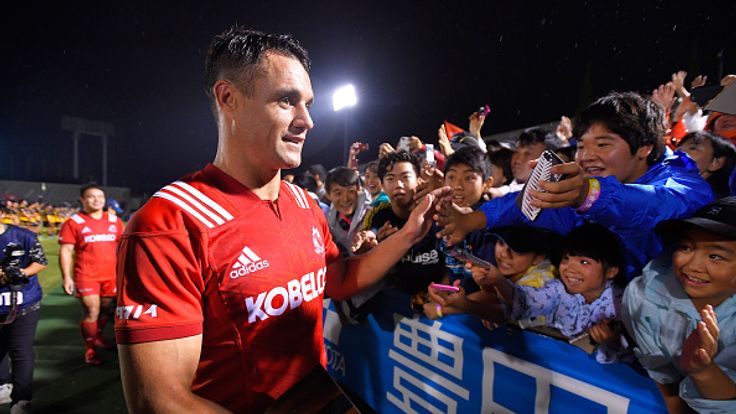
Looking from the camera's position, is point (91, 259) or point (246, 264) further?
point (91, 259)

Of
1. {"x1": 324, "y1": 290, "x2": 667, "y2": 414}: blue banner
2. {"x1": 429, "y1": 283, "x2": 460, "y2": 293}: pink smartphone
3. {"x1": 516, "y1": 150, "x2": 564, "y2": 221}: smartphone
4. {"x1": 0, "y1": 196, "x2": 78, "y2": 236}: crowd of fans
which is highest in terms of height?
{"x1": 516, "y1": 150, "x2": 564, "y2": 221}: smartphone

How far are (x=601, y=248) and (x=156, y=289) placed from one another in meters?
2.03

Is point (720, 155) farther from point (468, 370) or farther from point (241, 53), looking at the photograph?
point (241, 53)

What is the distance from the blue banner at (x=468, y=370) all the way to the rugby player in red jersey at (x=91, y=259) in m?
3.65

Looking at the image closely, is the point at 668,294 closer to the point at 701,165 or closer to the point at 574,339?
the point at 574,339

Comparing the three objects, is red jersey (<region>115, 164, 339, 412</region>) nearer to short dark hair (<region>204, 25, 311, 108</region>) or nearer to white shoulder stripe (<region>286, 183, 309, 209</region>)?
white shoulder stripe (<region>286, 183, 309, 209</region>)

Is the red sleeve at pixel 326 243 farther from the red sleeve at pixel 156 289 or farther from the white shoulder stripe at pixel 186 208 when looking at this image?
the red sleeve at pixel 156 289

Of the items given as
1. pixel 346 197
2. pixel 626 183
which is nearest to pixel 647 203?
pixel 626 183

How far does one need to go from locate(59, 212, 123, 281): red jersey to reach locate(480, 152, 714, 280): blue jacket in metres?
5.92

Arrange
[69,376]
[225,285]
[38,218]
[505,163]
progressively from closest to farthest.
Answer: [225,285] → [505,163] → [69,376] → [38,218]

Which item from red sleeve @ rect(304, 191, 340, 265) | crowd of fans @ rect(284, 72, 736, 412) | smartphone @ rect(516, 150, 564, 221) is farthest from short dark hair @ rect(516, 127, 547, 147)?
red sleeve @ rect(304, 191, 340, 265)

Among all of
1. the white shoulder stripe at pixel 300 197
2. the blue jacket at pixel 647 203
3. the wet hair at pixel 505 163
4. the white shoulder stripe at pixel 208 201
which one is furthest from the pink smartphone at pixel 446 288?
the wet hair at pixel 505 163

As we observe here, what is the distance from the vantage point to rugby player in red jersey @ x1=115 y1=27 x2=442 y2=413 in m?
1.18

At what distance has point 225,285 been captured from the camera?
4.57 feet
